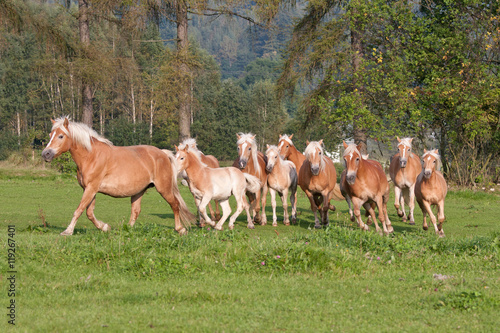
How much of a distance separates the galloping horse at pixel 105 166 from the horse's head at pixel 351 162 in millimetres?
3674

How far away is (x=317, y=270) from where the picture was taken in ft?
25.3

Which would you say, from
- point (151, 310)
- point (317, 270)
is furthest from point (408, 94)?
point (151, 310)

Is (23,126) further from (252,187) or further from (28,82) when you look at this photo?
(252,187)

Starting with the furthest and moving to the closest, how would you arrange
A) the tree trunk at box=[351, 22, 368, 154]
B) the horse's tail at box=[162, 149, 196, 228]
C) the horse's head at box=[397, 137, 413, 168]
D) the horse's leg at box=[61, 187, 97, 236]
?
the tree trunk at box=[351, 22, 368, 154] < the horse's head at box=[397, 137, 413, 168] < the horse's tail at box=[162, 149, 196, 228] < the horse's leg at box=[61, 187, 97, 236]

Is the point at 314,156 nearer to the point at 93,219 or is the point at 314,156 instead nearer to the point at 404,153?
the point at 404,153

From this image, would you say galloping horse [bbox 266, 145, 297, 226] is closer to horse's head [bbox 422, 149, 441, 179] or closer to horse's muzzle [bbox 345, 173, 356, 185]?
horse's muzzle [bbox 345, 173, 356, 185]

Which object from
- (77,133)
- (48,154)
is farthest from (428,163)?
(48,154)

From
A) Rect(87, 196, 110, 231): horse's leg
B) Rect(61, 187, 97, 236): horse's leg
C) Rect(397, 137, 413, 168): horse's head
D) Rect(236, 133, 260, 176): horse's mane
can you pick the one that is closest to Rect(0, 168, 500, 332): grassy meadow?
Rect(61, 187, 97, 236): horse's leg

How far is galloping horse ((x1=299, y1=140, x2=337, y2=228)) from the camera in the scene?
13.0 metres

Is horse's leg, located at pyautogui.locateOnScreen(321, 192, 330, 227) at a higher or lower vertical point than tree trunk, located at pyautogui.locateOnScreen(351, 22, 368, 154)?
lower

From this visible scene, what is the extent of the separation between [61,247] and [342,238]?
448cm

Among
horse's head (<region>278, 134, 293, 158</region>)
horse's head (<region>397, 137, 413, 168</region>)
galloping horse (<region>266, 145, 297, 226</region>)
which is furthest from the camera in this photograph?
horse's head (<region>278, 134, 293, 158</region>)

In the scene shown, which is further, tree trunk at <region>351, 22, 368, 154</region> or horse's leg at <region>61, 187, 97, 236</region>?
tree trunk at <region>351, 22, 368, 154</region>

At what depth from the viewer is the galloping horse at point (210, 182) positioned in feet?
38.5
